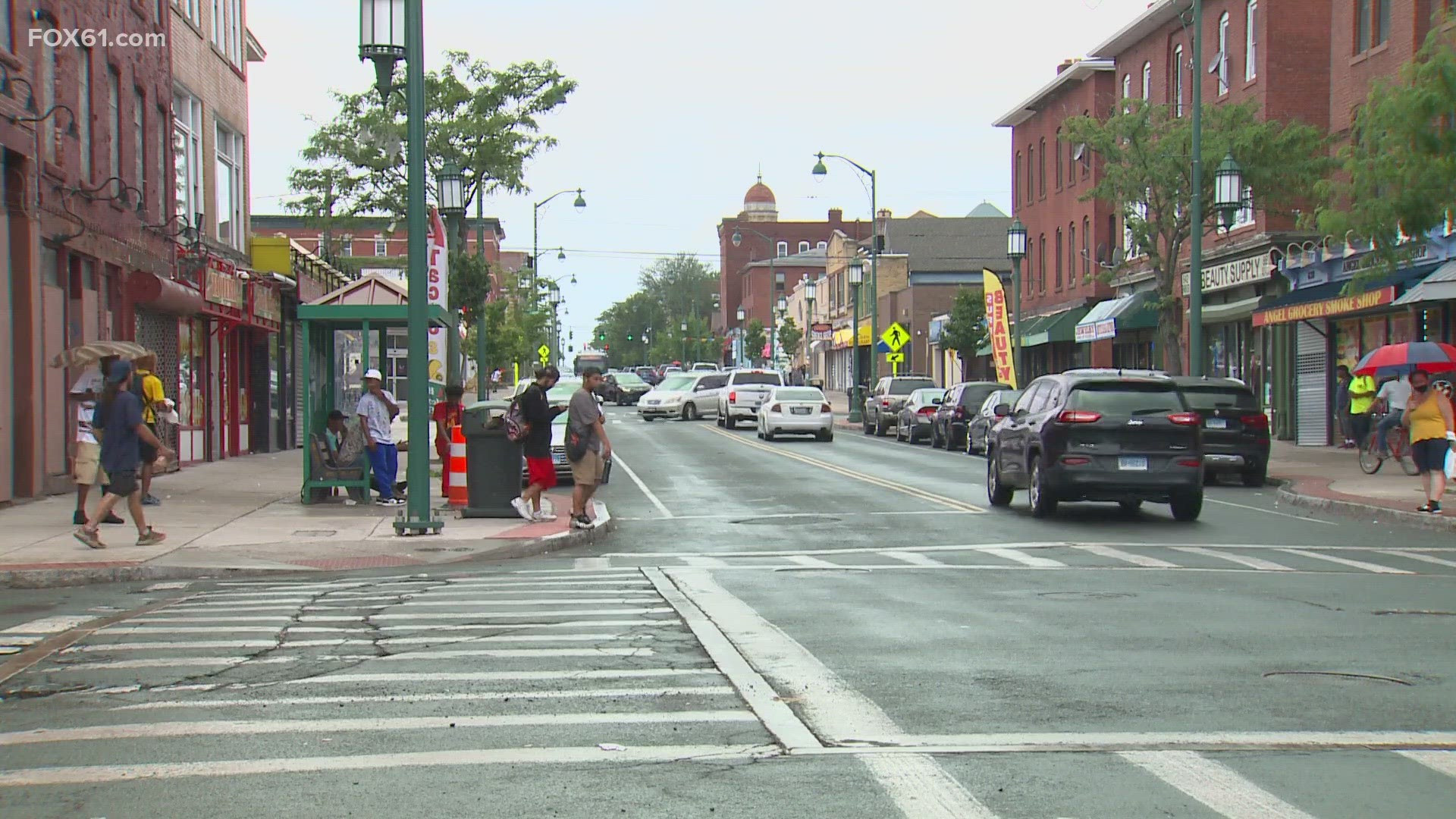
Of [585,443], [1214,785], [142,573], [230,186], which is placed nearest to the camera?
[1214,785]

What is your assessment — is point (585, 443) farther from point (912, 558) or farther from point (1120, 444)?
point (1120, 444)

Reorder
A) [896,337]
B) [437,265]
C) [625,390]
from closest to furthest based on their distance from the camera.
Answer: [437,265] → [896,337] → [625,390]

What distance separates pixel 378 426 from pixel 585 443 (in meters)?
3.95

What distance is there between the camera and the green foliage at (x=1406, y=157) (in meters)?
18.3

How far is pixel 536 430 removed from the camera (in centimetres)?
1750

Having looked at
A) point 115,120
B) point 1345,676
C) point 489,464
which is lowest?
point 1345,676

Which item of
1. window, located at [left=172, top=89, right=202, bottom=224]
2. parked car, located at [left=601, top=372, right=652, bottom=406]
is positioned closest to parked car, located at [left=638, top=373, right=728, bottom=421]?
parked car, located at [left=601, top=372, right=652, bottom=406]

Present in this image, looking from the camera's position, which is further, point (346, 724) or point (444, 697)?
point (444, 697)

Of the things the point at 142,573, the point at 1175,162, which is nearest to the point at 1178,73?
the point at 1175,162

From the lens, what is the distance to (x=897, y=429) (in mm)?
41750

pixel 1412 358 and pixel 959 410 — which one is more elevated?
pixel 1412 358

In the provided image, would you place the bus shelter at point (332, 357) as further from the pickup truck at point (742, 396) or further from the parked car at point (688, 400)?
the parked car at point (688, 400)

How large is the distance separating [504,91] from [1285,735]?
31037 mm

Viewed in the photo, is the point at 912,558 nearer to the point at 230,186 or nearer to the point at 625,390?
the point at 230,186
